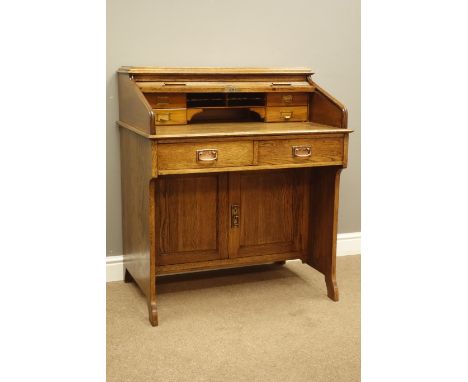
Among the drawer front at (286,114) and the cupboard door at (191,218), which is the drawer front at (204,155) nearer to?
the cupboard door at (191,218)

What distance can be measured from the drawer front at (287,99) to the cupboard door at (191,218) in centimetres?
52

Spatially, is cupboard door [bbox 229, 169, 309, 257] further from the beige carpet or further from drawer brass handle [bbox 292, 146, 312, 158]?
drawer brass handle [bbox 292, 146, 312, 158]

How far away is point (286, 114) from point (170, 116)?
674mm

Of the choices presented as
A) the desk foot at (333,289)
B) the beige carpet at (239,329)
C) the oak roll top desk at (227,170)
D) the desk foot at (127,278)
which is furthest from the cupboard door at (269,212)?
the desk foot at (127,278)

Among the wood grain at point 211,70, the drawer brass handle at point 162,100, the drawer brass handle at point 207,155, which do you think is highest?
the wood grain at point 211,70

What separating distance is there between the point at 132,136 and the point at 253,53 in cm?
95

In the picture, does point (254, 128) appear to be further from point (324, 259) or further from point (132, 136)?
point (324, 259)

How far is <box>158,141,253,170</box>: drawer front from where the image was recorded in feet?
8.30

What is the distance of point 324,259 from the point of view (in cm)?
311

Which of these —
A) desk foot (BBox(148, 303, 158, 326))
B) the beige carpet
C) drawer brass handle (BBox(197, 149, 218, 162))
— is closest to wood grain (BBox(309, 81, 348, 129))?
drawer brass handle (BBox(197, 149, 218, 162))

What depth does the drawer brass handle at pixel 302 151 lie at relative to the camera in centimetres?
276

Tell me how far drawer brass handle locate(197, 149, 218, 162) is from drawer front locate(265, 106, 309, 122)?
663 millimetres

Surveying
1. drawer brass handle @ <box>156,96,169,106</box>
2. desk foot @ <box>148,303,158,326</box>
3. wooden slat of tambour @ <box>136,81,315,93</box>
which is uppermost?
wooden slat of tambour @ <box>136,81,315,93</box>

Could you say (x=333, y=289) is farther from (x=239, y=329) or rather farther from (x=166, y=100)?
(x=166, y=100)
